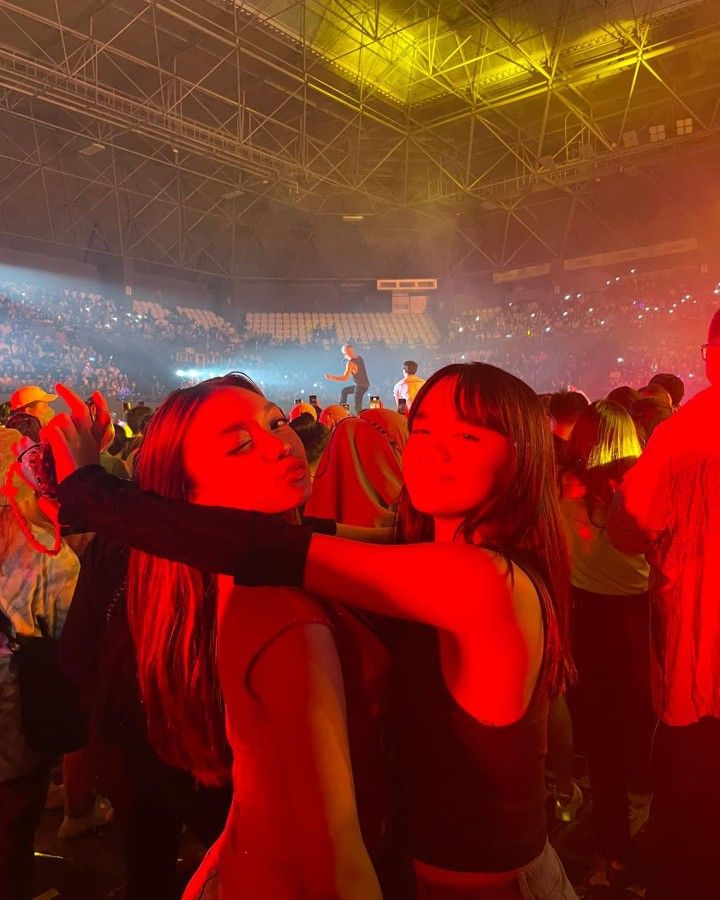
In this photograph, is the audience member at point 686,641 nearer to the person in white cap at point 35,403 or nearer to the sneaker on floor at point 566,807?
the sneaker on floor at point 566,807

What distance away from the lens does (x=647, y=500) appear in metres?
1.79

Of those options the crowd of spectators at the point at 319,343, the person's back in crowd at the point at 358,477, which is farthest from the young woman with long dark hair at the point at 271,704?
the crowd of spectators at the point at 319,343

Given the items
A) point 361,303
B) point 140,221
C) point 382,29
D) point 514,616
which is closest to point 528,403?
point 514,616

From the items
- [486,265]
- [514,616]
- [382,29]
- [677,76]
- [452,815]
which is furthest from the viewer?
[486,265]

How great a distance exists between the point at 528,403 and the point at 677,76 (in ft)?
47.1

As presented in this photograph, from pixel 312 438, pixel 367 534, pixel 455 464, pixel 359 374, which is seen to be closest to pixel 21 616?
pixel 367 534

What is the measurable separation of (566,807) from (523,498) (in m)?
2.52

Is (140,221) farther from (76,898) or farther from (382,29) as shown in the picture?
(76,898)

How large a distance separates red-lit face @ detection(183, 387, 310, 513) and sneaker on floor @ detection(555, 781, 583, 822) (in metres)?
2.61

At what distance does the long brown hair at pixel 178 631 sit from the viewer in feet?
3.90

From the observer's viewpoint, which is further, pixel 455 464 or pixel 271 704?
pixel 455 464

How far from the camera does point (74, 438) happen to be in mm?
1212

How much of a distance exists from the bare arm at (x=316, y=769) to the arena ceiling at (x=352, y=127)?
33.8ft

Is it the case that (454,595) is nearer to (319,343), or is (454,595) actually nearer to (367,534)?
(367,534)
